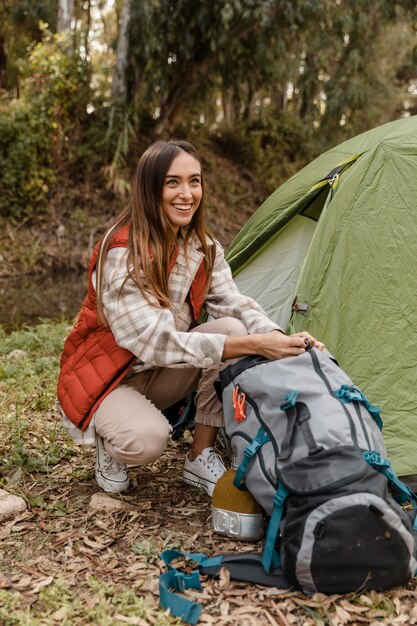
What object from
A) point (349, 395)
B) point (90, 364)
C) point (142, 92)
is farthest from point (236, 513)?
point (142, 92)

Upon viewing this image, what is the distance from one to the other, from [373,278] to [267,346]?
3.42 ft

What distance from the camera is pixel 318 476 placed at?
210cm

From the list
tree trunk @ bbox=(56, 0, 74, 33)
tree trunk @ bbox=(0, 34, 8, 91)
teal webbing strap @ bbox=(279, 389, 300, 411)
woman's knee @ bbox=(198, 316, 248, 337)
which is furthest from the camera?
tree trunk @ bbox=(0, 34, 8, 91)

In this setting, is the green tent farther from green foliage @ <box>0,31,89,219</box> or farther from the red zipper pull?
green foliage @ <box>0,31,89,219</box>

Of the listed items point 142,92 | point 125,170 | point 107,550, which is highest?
point 142,92

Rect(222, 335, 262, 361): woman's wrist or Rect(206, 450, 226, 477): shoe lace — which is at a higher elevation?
Rect(222, 335, 262, 361): woman's wrist

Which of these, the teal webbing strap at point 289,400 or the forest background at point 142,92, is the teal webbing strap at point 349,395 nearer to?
the teal webbing strap at point 289,400

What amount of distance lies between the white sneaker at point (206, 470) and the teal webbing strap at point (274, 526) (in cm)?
70

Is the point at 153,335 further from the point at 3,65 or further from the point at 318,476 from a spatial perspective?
the point at 3,65

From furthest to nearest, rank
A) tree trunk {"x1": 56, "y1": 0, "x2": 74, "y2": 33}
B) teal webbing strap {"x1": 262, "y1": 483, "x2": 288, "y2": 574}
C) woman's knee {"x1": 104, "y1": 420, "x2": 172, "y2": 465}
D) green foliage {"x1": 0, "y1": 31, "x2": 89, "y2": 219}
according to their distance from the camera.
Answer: tree trunk {"x1": 56, "y1": 0, "x2": 74, "y2": 33} < green foliage {"x1": 0, "y1": 31, "x2": 89, "y2": 219} < woman's knee {"x1": 104, "y1": 420, "x2": 172, "y2": 465} < teal webbing strap {"x1": 262, "y1": 483, "x2": 288, "y2": 574}

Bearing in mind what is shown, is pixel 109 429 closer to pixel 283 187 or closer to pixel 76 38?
pixel 283 187

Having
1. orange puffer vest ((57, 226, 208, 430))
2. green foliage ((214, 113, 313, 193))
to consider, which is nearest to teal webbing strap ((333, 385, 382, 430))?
orange puffer vest ((57, 226, 208, 430))

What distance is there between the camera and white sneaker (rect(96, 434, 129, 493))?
113 inches

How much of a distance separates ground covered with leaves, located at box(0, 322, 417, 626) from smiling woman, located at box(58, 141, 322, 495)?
0.18 metres
